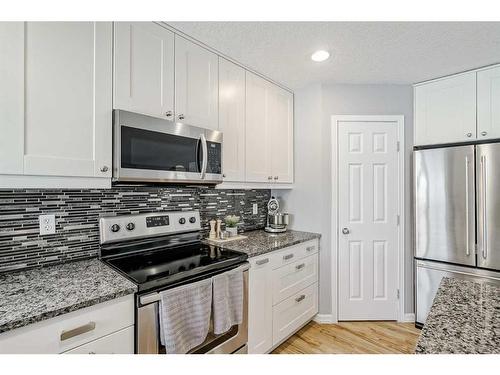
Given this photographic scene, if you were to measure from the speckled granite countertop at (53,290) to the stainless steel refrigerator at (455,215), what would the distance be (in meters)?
2.47

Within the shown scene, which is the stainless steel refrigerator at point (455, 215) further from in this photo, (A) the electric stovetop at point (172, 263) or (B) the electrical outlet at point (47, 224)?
(B) the electrical outlet at point (47, 224)

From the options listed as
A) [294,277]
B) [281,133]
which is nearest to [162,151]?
[281,133]

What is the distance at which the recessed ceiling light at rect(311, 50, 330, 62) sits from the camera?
79.6 inches

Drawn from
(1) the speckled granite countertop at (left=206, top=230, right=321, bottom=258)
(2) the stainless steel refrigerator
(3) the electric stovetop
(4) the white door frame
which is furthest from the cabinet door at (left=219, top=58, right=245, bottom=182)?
(2) the stainless steel refrigerator

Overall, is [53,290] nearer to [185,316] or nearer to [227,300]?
[185,316]

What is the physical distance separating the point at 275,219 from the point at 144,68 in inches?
68.7

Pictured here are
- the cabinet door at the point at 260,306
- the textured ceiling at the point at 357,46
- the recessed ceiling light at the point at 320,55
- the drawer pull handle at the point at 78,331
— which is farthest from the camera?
the recessed ceiling light at the point at 320,55

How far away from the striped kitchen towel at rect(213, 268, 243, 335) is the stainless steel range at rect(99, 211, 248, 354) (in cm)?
5

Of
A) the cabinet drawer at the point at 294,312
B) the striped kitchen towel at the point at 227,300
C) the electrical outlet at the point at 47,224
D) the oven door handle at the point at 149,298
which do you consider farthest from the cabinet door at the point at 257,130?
the electrical outlet at the point at 47,224

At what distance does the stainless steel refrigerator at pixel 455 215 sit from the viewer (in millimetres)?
2143

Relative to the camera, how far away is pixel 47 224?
4.89 ft

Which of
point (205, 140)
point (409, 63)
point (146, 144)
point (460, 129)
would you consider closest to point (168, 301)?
point (146, 144)

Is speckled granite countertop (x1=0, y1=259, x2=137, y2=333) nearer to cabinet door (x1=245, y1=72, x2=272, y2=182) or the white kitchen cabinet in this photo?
the white kitchen cabinet

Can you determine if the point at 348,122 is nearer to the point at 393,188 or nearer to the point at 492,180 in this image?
the point at 393,188
